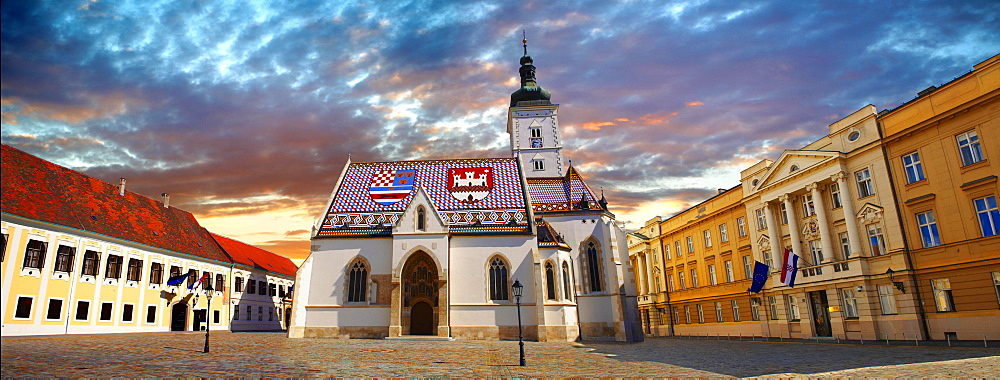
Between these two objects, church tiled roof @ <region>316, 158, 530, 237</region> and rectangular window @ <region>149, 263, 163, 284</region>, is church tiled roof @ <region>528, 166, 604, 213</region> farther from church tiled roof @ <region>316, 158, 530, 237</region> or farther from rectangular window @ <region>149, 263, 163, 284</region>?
rectangular window @ <region>149, 263, 163, 284</region>

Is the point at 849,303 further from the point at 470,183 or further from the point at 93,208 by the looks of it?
the point at 93,208

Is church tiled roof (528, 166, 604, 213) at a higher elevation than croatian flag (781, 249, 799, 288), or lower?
higher

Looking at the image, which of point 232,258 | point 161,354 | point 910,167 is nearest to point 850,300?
point 910,167

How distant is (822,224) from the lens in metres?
31.4

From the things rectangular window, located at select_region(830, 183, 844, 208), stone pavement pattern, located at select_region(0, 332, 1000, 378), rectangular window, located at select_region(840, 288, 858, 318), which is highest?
rectangular window, located at select_region(830, 183, 844, 208)

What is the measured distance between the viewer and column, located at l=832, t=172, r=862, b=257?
29.5 m

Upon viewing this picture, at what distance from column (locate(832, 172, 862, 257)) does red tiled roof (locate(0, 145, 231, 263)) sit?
1570 inches

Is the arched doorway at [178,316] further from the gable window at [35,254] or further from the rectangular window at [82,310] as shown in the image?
the gable window at [35,254]

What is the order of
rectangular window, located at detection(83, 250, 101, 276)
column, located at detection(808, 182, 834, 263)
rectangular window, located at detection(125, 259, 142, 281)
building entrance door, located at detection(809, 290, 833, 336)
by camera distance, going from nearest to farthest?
column, located at detection(808, 182, 834, 263), rectangular window, located at detection(83, 250, 101, 276), building entrance door, located at detection(809, 290, 833, 336), rectangular window, located at detection(125, 259, 142, 281)

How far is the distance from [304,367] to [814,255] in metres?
30.5

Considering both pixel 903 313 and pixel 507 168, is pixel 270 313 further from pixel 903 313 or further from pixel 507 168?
pixel 903 313

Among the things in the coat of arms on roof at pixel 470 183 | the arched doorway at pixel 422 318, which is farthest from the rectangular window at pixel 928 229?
the arched doorway at pixel 422 318

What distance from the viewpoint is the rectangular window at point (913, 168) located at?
2667cm

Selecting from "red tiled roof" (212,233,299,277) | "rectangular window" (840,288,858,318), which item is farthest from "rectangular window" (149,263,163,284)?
"rectangular window" (840,288,858,318)
